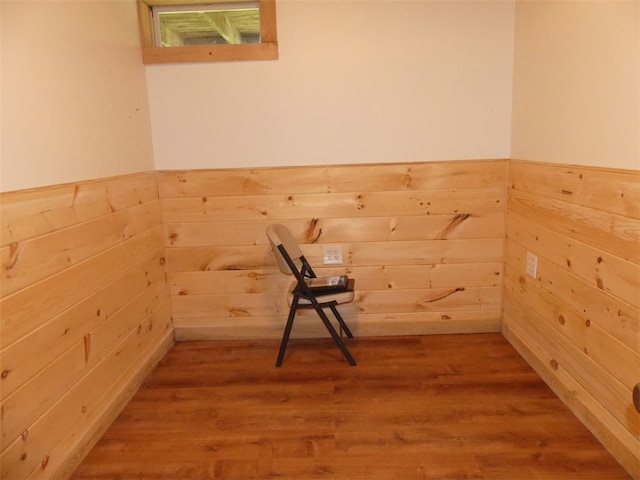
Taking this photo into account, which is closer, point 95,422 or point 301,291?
point 95,422

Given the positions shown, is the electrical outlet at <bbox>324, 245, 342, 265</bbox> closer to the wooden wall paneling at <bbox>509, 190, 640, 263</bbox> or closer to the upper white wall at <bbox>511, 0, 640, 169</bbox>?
the wooden wall paneling at <bbox>509, 190, 640, 263</bbox>

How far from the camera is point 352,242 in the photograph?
109 inches

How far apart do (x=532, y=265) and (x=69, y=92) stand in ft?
7.92

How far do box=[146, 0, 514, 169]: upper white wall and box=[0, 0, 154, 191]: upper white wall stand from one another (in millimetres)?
295

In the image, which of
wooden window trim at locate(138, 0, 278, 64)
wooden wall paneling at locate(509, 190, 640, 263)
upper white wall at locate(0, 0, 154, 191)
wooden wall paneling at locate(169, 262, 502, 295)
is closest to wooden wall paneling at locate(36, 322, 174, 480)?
wooden wall paneling at locate(169, 262, 502, 295)

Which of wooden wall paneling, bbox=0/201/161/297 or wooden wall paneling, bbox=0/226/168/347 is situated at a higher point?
wooden wall paneling, bbox=0/201/161/297

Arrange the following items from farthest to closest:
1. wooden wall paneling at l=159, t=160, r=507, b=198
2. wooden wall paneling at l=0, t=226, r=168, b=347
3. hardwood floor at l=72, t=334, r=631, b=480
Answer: wooden wall paneling at l=159, t=160, r=507, b=198 < hardwood floor at l=72, t=334, r=631, b=480 < wooden wall paneling at l=0, t=226, r=168, b=347

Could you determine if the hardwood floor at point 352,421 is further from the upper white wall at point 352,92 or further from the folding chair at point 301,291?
the upper white wall at point 352,92

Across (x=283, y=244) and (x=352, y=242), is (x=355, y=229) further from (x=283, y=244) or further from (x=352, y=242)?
(x=283, y=244)

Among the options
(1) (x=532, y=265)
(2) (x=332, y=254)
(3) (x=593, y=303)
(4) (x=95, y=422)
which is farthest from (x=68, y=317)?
(1) (x=532, y=265)

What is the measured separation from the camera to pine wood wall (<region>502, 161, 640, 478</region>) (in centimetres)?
161

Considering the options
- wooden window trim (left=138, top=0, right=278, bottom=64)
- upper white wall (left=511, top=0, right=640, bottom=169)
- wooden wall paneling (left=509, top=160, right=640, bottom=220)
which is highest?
wooden window trim (left=138, top=0, right=278, bottom=64)

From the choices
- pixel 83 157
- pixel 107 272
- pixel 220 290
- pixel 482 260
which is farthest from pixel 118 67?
pixel 482 260

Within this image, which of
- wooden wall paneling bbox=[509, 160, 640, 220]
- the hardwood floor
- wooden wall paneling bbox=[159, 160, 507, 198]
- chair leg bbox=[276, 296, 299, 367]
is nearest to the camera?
wooden wall paneling bbox=[509, 160, 640, 220]
